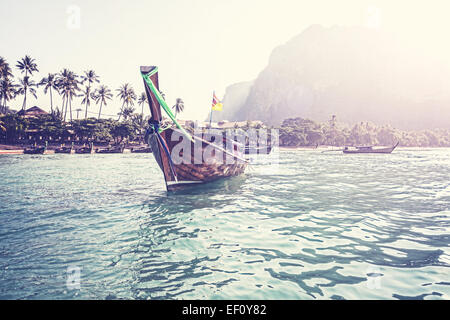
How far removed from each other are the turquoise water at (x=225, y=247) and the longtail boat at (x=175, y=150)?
6.40 feet

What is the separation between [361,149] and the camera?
2050 inches

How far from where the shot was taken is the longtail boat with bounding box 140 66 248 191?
1066 centimetres

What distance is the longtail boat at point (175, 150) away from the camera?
1066 cm

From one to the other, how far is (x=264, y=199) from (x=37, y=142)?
60.8 metres

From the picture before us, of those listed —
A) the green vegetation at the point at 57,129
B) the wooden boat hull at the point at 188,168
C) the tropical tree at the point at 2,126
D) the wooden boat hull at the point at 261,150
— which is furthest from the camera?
the green vegetation at the point at 57,129

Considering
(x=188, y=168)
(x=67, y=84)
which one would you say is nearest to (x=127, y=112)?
(x=67, y=84)

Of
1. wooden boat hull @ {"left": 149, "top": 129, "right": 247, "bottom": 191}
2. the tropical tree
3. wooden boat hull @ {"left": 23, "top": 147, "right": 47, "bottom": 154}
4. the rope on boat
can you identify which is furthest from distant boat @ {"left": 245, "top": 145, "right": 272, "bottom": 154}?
the tropical tree

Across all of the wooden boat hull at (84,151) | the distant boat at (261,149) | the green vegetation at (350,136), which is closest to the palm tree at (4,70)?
the wooden boat hull at (84,151)

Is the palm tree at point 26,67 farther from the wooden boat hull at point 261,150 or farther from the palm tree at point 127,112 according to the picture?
the wooden boat hull at point 261,150

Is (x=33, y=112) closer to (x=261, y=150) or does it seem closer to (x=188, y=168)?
(x=261, y=150)

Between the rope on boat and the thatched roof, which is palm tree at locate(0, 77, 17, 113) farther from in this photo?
the rope on boat

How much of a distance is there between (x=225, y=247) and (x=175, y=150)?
23.5 feet

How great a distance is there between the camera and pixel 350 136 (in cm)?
9838
